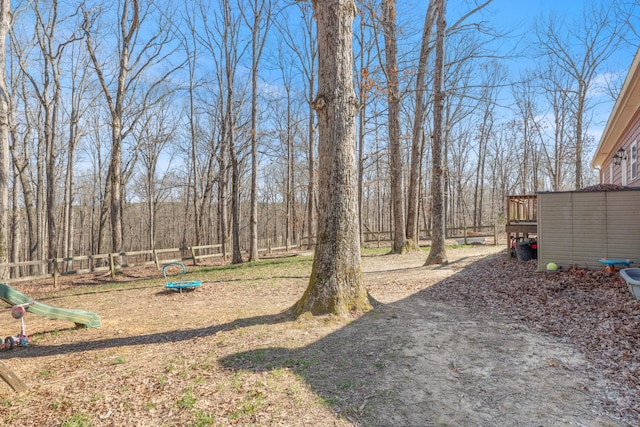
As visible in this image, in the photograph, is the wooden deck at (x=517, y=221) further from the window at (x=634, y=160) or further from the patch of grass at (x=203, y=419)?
the patch of grass at (x=203, y=419)

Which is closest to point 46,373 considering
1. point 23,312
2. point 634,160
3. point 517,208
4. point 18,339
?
point 23,312

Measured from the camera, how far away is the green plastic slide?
15.2 ft

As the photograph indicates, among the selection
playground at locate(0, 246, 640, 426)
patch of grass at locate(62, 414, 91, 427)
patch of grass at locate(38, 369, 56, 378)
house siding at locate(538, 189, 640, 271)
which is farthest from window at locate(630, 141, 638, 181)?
patch of grass at locate(38, 369, 56, 378)

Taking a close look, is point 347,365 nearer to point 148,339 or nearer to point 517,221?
point 148,339

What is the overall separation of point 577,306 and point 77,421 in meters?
6.37

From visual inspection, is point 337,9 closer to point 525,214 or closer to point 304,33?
point 525,214

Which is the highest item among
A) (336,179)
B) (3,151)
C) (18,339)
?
(3,151)

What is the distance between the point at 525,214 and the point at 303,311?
10385 mm

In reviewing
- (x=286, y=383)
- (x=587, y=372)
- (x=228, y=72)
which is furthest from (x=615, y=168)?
(x=228, y=72)

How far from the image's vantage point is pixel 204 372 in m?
3.35

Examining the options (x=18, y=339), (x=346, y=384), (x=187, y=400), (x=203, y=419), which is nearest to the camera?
(x=203, y=419)

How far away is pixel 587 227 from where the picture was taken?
288 inches

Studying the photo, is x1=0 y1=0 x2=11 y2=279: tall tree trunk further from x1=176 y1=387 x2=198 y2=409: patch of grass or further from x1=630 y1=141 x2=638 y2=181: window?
x1=630 y1=141 x2=638 y2=181: window

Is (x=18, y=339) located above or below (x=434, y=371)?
below
